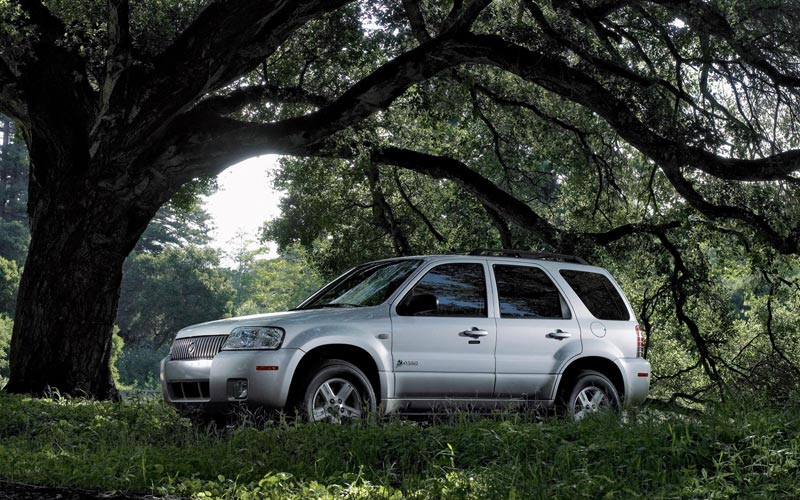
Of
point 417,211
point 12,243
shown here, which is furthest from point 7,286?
point 417,211

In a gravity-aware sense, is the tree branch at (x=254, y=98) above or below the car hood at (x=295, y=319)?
above

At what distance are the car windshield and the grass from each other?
1788 mm

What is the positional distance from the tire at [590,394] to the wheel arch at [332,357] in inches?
85.1

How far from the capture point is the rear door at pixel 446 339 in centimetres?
924

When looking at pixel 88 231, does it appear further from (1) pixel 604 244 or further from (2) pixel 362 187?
(2) pixel 362 187

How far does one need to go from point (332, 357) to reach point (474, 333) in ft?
5.04

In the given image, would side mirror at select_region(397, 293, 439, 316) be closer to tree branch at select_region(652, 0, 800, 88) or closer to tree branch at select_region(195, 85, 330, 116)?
tree branch at select_region(652, 0, 800, 88)

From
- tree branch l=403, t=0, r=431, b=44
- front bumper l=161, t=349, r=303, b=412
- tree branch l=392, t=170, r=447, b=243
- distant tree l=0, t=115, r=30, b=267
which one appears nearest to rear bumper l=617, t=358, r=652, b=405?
front bumper l=161, t=349, r=303, b=412

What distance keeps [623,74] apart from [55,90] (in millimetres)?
8119

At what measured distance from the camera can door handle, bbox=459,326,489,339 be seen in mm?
9578

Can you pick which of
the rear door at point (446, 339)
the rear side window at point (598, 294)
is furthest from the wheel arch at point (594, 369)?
the rear door at point (446, 339)

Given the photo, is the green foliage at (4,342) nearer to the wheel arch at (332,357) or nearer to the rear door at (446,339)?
the rear door at (446,339)

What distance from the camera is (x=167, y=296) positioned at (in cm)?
7231

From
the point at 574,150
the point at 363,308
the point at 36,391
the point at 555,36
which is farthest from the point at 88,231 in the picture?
the point at 574,150
